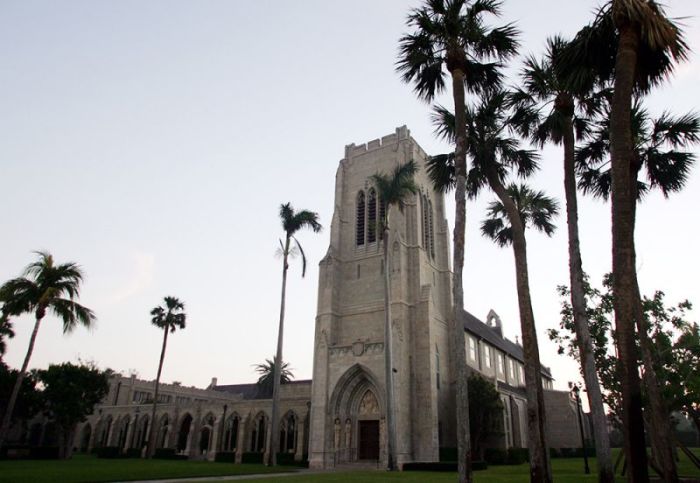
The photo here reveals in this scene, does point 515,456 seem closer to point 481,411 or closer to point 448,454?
point 481,411

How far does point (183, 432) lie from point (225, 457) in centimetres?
1252

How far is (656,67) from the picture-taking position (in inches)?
479

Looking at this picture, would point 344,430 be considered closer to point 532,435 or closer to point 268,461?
point 268,461

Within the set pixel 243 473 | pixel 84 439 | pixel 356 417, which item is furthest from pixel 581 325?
pixel 84 439

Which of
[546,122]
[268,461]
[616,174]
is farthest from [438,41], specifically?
[268,461]

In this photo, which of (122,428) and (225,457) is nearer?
(225,457)

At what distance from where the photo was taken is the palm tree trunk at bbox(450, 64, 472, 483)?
11626 millimetres

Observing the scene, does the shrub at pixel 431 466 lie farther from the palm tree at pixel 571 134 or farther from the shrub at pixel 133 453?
the shrub at pixel 133 453

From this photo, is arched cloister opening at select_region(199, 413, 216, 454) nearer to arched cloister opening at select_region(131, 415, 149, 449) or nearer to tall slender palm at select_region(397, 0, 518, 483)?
arched cloister opening at select_region(131, 415, 149, 449)

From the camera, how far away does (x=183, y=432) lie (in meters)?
49.5

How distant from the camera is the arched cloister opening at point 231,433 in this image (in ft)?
142

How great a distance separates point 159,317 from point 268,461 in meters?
17.4

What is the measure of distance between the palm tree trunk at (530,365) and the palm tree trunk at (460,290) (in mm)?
2218

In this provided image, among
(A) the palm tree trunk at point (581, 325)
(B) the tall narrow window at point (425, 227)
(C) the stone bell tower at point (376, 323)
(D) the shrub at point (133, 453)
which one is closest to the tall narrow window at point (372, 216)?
(C) the stone bell tower at point (376, 323)
